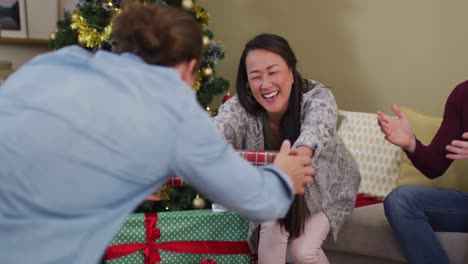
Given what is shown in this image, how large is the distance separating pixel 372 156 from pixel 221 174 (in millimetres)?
1753

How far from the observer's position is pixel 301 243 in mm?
1951

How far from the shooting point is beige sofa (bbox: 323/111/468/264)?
2096mm

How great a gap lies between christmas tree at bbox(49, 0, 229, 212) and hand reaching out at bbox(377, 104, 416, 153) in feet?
3.25

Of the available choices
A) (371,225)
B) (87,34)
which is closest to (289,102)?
(371,225)

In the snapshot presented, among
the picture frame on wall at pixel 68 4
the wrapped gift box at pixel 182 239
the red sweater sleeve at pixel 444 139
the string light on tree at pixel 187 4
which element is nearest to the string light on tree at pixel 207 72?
the string light on tree at pixel 187 4

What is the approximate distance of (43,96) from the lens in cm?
93

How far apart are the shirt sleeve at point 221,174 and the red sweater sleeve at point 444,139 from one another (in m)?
0.99

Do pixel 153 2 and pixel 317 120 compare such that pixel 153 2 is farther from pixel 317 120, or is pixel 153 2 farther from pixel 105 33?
pixel 317 120

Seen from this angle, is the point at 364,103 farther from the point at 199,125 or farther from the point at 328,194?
the point at 199,125

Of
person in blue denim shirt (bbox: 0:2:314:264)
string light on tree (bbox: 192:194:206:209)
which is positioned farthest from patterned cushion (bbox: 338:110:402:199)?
person in blue denim shirt (bbox: 0:2:314:264)

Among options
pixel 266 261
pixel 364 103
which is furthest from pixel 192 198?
pixel 364 103

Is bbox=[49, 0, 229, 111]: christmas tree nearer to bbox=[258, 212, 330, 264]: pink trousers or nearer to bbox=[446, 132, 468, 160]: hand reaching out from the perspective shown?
bbox=[258, 212, 330, 264]: pink trousers

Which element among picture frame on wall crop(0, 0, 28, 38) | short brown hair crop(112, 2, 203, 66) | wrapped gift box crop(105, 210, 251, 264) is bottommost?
wrapped gift box crop(105, 210, 251, 264)

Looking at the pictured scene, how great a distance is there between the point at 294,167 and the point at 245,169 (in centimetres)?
23
